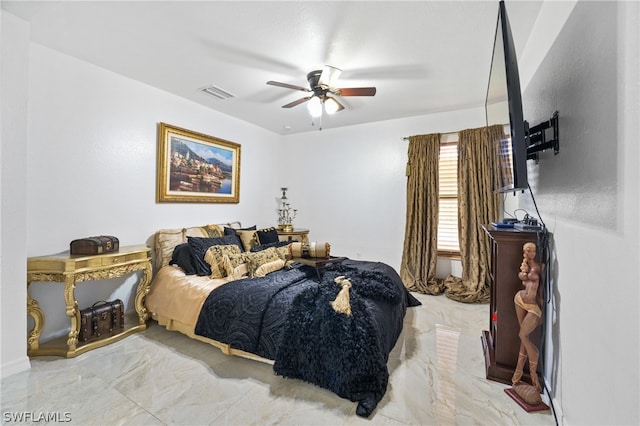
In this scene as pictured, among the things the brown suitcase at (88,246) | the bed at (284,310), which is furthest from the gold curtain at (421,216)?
the brown suitcase at (88,246)

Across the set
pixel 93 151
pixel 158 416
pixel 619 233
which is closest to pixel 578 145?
pixel 619 233

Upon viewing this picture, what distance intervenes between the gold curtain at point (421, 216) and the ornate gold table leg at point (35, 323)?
4106 millimetres

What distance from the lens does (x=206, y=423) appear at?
1594 mm

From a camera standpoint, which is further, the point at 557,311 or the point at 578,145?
the point at 557,311

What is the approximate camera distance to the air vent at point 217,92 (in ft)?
11.0

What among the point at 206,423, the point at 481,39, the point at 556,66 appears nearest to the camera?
the point at 206,423

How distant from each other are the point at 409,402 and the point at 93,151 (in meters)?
3.62

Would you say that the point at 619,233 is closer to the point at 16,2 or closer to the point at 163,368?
the point at 163,368

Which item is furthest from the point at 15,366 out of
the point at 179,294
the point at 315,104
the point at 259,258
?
the point at 315,104

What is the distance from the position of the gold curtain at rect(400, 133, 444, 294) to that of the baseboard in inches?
161

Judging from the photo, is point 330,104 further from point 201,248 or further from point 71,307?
point 71,307

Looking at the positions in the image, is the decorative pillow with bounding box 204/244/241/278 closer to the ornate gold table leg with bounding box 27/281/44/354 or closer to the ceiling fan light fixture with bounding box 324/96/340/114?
the ornate gold table leg with bounding box 27/281/44/354

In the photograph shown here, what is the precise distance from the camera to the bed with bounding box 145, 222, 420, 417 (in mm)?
1791

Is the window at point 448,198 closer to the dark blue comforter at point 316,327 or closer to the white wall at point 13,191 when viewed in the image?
the dark blue comforter at point 316,327
